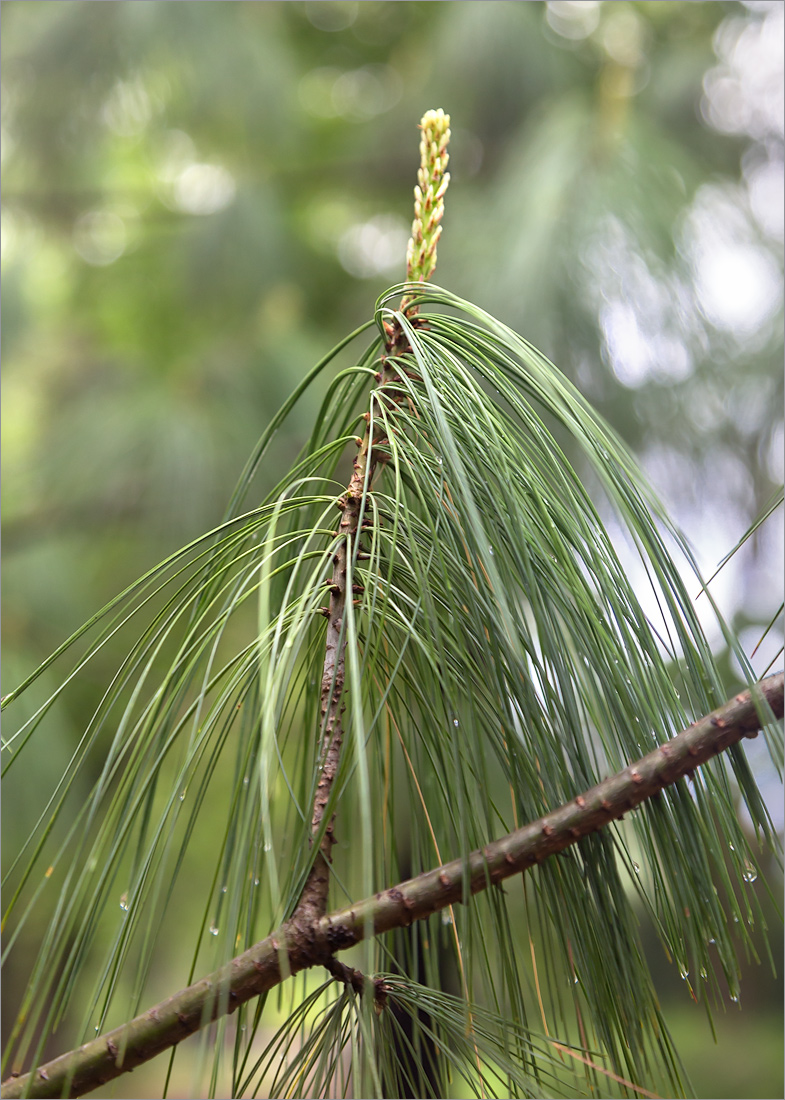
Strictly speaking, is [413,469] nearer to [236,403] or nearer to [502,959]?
[502,959]

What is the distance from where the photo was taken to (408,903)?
0.20 meters

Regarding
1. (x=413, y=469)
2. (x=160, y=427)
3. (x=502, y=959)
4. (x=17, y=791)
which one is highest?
(x=160, y=427)

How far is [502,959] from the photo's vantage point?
22 cm

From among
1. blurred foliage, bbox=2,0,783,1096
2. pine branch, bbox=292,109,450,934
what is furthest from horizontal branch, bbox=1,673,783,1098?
blurred foliage, bbox=2,0,783,1096

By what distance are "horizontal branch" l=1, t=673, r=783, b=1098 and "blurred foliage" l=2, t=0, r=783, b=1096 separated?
0.55 meters

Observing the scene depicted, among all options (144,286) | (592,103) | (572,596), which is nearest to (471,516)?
(572,596)

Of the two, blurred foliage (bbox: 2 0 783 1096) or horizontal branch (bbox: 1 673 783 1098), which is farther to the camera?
blurred foliage (bbox: 2 0 783 1096)

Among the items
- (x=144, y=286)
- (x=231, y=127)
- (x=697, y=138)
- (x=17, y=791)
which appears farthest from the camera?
(x=144, y=286)

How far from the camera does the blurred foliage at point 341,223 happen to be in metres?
0.72

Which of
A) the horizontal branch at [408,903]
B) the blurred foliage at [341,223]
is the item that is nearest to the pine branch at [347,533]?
the horizontal branch at [408,903]

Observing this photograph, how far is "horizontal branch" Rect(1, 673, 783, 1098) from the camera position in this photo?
190 millimetres

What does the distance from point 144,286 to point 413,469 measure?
3.46ft

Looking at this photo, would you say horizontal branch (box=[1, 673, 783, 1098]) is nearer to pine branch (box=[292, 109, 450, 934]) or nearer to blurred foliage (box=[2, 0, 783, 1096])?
pine branch (box=[292, 109, 450, 934])

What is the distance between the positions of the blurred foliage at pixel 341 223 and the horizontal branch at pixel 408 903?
1.80ft
